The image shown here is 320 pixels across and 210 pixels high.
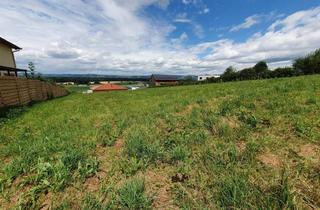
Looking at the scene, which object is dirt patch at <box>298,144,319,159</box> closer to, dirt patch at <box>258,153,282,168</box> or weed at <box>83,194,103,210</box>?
dirt patch at <box>258,153,282,168</box>

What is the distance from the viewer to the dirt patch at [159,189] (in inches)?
80.1

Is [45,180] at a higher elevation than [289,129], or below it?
below

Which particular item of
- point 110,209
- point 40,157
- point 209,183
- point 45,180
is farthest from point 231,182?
point 40,157

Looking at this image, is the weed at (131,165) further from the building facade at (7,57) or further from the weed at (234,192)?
the building facade at (7,57)

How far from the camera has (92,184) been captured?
244 centimetres

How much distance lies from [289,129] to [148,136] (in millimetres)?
2639

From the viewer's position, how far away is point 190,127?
412cm

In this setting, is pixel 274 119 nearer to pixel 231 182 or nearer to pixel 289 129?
pixel 289 129

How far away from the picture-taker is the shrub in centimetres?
196

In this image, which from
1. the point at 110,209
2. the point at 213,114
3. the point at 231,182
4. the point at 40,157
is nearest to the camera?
Answer: the point at 110,209

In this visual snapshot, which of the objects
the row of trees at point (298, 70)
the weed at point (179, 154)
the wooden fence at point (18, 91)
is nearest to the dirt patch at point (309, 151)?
the weed at point (179, 154)

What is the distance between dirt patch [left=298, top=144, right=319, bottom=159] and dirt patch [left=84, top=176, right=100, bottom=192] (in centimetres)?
282

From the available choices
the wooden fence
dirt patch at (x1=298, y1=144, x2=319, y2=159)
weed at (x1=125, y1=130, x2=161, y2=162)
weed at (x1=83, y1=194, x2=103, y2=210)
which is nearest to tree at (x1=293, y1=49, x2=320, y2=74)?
dirt patch at (x1=298, y1=144, x2=319, y2=159)

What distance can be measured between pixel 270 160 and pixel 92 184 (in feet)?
8.08
